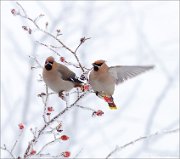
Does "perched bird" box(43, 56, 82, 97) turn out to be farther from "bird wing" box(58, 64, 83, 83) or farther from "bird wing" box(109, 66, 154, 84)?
"bird wing" box(109, 66, 154, 84)

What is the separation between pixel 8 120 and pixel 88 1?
2884 mm

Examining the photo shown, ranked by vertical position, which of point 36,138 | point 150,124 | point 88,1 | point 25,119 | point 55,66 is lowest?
point 36,138

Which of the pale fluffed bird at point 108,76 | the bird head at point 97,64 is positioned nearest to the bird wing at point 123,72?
the pale fluffed bird at point 108,76

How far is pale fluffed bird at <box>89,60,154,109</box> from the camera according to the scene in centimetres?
325

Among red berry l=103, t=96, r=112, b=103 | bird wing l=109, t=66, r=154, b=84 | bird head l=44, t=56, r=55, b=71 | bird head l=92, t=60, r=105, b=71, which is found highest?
bird wing l=109, t=66, r=154, b=84

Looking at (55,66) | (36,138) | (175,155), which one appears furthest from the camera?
(175,155)

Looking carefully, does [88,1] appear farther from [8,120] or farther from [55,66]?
[55,66]

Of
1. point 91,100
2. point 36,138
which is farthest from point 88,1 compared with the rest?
point 36,138

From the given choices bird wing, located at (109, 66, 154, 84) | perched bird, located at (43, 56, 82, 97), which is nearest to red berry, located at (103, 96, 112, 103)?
bird wing, located at (109, 66, 154, 84)

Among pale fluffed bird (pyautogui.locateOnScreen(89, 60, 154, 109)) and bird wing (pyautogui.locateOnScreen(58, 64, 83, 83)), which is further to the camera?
pale fluffed bird (pyautogui.locateOnScreen(89, 60, 154, 109))

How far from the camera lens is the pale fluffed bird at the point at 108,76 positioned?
128 inches

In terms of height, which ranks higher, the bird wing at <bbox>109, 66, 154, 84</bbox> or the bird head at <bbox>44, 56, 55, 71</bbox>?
the bird wing at <bbox>109, 66, 154, 84</bbox>

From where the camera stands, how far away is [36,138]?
2465mm

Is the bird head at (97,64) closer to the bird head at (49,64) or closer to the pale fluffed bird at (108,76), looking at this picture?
the pale fluffed bird at (108,76)
